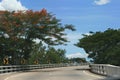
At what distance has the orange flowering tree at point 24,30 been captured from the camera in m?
58.4

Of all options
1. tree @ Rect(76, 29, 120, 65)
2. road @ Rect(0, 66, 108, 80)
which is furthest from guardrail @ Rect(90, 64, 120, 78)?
tree @ Rect(76, 29, 120, 65)

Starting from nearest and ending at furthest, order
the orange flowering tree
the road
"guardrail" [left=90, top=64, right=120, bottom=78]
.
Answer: "guardrail" [left=90, top=64, right=120, bottom=78]
the road
the orange flowering tree

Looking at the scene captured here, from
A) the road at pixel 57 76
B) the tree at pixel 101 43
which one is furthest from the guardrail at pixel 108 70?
the tree at pixel 101 43

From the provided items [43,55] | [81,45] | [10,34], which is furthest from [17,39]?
[43,55]

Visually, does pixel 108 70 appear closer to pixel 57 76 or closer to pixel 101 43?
pixel 57 76

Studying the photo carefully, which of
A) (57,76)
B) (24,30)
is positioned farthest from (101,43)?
(57,76)

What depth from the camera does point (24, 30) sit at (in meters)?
59.2

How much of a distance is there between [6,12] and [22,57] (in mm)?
6978

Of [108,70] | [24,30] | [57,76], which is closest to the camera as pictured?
[108,70]

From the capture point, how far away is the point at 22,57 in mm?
61938

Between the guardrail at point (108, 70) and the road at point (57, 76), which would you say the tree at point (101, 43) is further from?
the guardrail at point (108, 70)

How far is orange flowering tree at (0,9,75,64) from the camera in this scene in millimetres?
58366

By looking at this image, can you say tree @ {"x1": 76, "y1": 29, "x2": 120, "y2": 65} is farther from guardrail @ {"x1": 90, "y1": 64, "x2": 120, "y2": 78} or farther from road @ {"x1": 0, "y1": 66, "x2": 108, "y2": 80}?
guardrail @ {"x1": 90, "y1": 64, "x2": 120, "y2": 78}

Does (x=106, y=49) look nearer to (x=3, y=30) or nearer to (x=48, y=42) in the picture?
(x=48, y=42)
